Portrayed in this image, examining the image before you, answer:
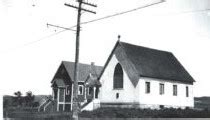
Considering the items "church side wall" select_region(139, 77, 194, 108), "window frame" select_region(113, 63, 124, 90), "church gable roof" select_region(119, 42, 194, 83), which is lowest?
"church side wall" select_region(139, 77, 194, 108)


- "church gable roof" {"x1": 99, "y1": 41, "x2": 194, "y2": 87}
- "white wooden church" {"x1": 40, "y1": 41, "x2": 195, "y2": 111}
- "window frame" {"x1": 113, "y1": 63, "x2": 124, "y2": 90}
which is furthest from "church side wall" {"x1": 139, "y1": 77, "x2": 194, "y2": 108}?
"window frame" {"x1": 113, "y1": 63, "x2": 124, "y2": 90}

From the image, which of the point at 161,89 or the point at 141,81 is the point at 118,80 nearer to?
A: the point at 141,81

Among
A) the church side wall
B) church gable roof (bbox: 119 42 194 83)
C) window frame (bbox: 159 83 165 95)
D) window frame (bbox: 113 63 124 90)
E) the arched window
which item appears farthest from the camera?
window frame (bbox: 159 83 165 95)

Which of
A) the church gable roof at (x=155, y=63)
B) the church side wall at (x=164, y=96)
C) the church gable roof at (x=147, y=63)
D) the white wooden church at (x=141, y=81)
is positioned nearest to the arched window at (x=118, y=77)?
the white wooden church at (x=141, y=81)

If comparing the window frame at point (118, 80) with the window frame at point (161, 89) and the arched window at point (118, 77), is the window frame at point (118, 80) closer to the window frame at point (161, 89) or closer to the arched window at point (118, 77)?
the arched window at point (118, 77)

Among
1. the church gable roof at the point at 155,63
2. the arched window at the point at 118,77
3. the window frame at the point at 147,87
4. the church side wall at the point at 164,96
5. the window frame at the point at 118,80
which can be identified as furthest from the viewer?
the church gable roof at the point at 155,63

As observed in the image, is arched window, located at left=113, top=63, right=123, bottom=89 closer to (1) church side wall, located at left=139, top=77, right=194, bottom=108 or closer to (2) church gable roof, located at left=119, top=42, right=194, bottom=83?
(2) church gable roof, located at left=119, top=42, right=194, bottom=83

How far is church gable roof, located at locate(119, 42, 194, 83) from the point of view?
37397 mm

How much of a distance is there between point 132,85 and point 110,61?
15.4ft

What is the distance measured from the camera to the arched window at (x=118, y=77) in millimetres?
37281

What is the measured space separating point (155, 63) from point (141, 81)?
5552 millimetres

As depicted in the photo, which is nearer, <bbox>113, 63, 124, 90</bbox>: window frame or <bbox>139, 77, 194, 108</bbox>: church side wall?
<bbox>139, 77, 194, 108</bbox>: church side wall

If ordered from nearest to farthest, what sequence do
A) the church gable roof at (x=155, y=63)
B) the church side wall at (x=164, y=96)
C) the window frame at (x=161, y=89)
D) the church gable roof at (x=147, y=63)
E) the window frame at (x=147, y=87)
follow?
1. the church side wall at (x=164, y=96)
2. the church gable roof at (x=147, y=63)
3. the window frame at (x=147, y=87)
4. the church gable roof at (x=155, y=63)
5. the window frame at (x=161, y=89)

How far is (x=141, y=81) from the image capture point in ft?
117
